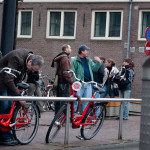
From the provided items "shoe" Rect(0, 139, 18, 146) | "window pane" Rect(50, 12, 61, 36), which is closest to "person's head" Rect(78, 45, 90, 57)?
"shoe" Rect(0, 139, 18, 146)

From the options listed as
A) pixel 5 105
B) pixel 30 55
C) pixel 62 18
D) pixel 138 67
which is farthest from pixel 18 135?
pixel 62 18

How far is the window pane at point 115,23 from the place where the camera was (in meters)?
25.1

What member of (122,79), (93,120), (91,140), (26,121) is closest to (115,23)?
(122,79)

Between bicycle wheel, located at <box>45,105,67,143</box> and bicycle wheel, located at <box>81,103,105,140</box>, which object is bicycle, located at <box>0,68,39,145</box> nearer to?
bicycle wheel, located at <box>45,105,67,143</box>

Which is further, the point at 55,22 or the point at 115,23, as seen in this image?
the point at 55,22

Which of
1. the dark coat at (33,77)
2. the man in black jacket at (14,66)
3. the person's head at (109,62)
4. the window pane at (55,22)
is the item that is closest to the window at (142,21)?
the window pane at (55,22)

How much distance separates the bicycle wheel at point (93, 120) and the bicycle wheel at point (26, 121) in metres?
0.94

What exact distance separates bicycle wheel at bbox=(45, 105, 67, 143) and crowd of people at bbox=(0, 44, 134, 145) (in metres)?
0.38

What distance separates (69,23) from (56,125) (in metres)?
19.4

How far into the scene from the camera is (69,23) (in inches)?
1035

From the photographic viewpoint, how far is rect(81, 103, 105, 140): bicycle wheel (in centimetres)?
774

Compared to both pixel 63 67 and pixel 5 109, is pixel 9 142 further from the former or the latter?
pixel 63 67

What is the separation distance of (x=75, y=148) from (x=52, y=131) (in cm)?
51

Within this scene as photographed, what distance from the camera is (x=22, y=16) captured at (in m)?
27.3
